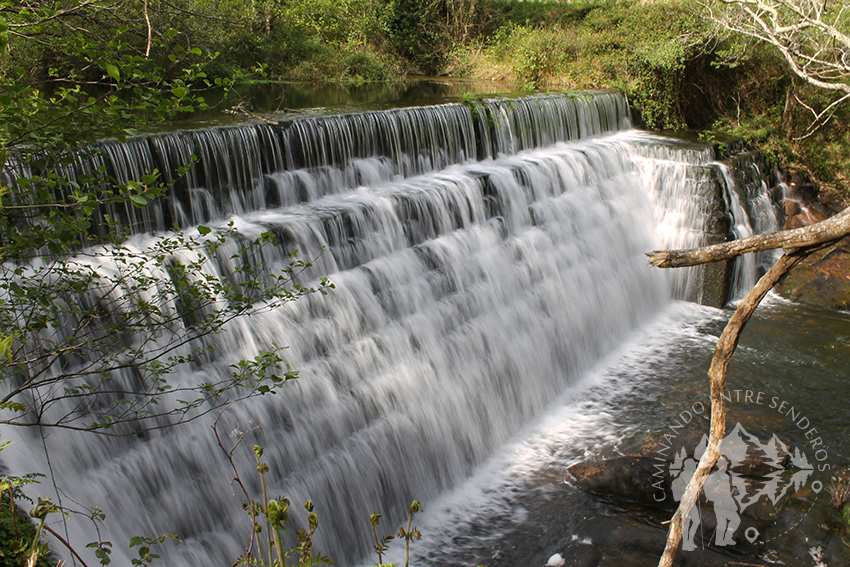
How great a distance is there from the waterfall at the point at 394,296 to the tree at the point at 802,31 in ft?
8.67

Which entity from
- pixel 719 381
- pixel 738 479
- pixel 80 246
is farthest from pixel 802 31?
pixel 80 246

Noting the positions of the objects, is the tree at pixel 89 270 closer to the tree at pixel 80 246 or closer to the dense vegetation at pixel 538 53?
the tree at pixel 80 246

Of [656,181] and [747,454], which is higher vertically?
[656,181]

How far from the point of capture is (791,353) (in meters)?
9.32

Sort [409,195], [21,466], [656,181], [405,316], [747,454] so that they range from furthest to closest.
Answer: [656,181] < [409,195] < [405,316] < [747,454] < [21,466]

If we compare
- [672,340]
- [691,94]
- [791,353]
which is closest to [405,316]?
[672,340]

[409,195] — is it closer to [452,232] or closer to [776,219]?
[452,232]

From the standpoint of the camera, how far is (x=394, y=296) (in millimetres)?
7859

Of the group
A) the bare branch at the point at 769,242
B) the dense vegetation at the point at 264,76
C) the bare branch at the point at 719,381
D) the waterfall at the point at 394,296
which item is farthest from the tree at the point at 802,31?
the bare branch at the point at 719,381

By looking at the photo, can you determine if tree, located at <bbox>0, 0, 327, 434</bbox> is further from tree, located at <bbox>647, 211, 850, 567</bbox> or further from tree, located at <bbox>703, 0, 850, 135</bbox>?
tree, located at <bbox>703, 0, 850, 135</bbox>

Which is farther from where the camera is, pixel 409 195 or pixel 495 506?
pixel 409 195

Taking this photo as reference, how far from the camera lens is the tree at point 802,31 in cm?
1187

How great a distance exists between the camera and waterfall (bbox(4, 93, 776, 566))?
18.2 feet

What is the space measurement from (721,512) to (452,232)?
4885mm
